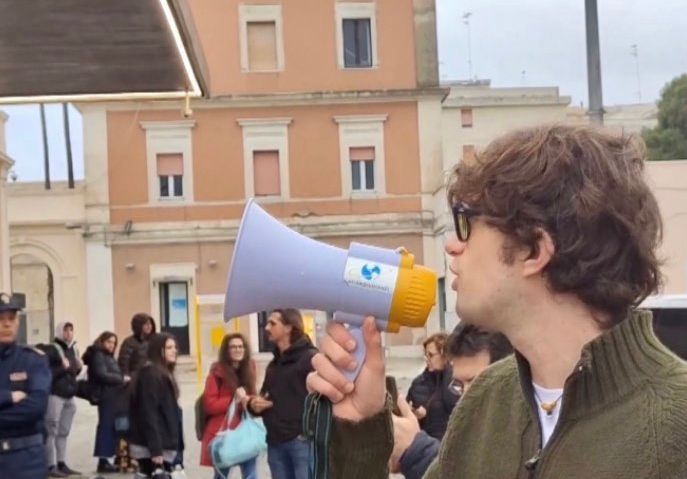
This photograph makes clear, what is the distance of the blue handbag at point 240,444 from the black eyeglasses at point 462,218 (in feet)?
23.5

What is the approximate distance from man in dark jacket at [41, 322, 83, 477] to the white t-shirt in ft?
33.4

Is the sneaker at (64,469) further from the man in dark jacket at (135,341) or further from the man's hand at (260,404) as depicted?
the man's hand at (260,404)

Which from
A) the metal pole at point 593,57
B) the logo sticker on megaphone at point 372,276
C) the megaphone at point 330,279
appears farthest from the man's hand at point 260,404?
the logo sticker on megaphone at point 372,276

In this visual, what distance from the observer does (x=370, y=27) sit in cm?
3750

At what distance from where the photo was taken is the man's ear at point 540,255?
1.96 metres

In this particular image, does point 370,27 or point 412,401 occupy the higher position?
point 370,27

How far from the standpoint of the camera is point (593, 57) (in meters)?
11.4

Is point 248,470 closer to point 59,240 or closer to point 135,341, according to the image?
point 135,341

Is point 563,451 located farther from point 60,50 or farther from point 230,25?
point 230,25

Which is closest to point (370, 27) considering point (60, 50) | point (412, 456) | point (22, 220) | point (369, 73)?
point (369, 73)

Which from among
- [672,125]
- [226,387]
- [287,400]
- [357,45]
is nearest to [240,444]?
[226,387]

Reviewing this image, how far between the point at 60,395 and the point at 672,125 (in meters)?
48.3

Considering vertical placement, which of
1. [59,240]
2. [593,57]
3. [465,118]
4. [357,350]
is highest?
[465,118]

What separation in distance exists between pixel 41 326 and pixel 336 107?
14.3 meters
